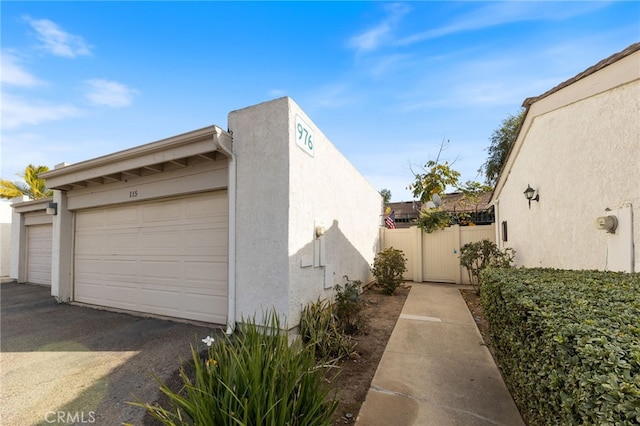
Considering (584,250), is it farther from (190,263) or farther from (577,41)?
(190,263)

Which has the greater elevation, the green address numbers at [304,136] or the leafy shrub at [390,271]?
the green address numbers at [304,136]

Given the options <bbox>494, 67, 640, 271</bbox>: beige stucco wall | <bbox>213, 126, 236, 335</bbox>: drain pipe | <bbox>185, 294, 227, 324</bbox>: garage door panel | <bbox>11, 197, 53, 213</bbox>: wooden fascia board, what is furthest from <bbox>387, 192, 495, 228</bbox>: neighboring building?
<bbox>11, 197, 53, 213</bbox>: wooden fascia board

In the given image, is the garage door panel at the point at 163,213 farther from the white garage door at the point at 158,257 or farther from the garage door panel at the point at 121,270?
the garage door panel at the point at 121,270

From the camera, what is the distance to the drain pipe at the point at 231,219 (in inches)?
191

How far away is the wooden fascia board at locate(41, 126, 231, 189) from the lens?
197 inches

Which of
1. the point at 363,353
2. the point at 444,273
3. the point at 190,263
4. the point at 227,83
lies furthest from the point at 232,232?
the point at 444,273

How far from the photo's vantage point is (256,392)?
200 centimetres

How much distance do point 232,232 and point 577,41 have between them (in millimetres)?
7102

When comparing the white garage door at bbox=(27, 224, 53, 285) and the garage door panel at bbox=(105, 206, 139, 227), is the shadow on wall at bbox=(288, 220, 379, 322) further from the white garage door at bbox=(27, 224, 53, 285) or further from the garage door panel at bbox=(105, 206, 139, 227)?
the white garage door at bbox=(27, 224, 53, 285)

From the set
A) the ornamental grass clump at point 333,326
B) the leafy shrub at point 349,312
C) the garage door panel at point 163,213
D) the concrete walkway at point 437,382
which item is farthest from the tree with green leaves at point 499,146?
the garage door panel at point 163,213

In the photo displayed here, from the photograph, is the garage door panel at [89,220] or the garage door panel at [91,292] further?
the garage door panel at [89,220]

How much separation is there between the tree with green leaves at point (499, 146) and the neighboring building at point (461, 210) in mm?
1577

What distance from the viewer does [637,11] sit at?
399 centimetres

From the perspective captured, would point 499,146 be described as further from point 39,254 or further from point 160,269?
point 39,254
